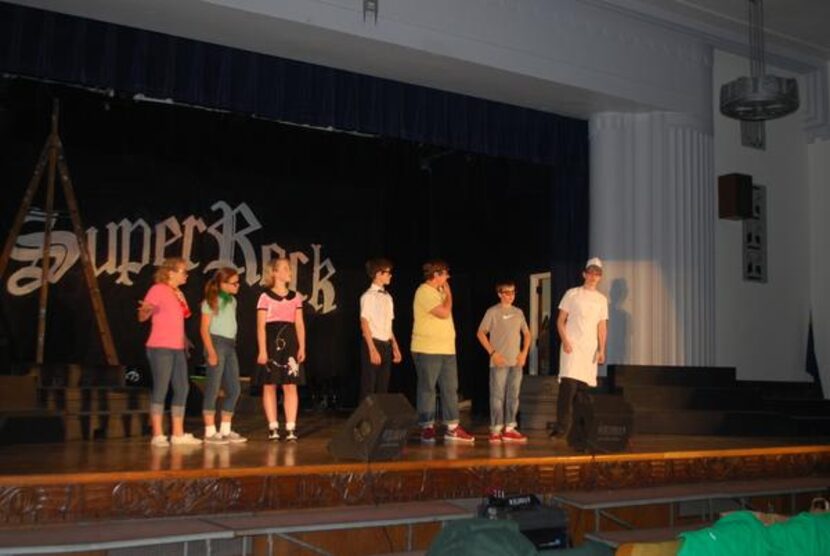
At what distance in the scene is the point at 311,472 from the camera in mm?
5043

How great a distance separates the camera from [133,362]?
9438mm

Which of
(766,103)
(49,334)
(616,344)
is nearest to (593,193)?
(616,344)

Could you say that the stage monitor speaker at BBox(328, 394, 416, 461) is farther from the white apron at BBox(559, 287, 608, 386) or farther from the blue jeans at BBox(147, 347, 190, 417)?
the white apron at BBox(559, 287, 608, 386)

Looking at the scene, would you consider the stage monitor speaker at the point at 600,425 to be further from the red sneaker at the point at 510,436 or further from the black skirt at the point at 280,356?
the black skirt at the point at 280,356

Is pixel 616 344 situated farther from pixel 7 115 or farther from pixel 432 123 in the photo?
pixel 7 115

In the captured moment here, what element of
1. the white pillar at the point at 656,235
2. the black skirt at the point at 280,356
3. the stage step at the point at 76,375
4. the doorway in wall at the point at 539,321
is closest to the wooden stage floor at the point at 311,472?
the black skirt at the point at 280,356

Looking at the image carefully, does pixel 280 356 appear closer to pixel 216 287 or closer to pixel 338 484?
pixel 216 287

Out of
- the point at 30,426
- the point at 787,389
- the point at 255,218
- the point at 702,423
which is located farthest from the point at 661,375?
the point at 30,426

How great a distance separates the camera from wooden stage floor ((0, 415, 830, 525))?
443 centimetres

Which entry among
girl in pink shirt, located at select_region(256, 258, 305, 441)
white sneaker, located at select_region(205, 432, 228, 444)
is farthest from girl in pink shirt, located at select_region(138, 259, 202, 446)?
girl in pink shirt, located at select_region(256, 258, 305, 441)

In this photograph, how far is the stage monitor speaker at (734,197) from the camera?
9562 millimetres

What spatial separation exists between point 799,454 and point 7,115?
25.9 feet

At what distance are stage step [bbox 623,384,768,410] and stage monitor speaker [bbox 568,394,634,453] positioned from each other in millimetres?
1991

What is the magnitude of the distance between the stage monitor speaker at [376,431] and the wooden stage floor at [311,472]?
0.09m
